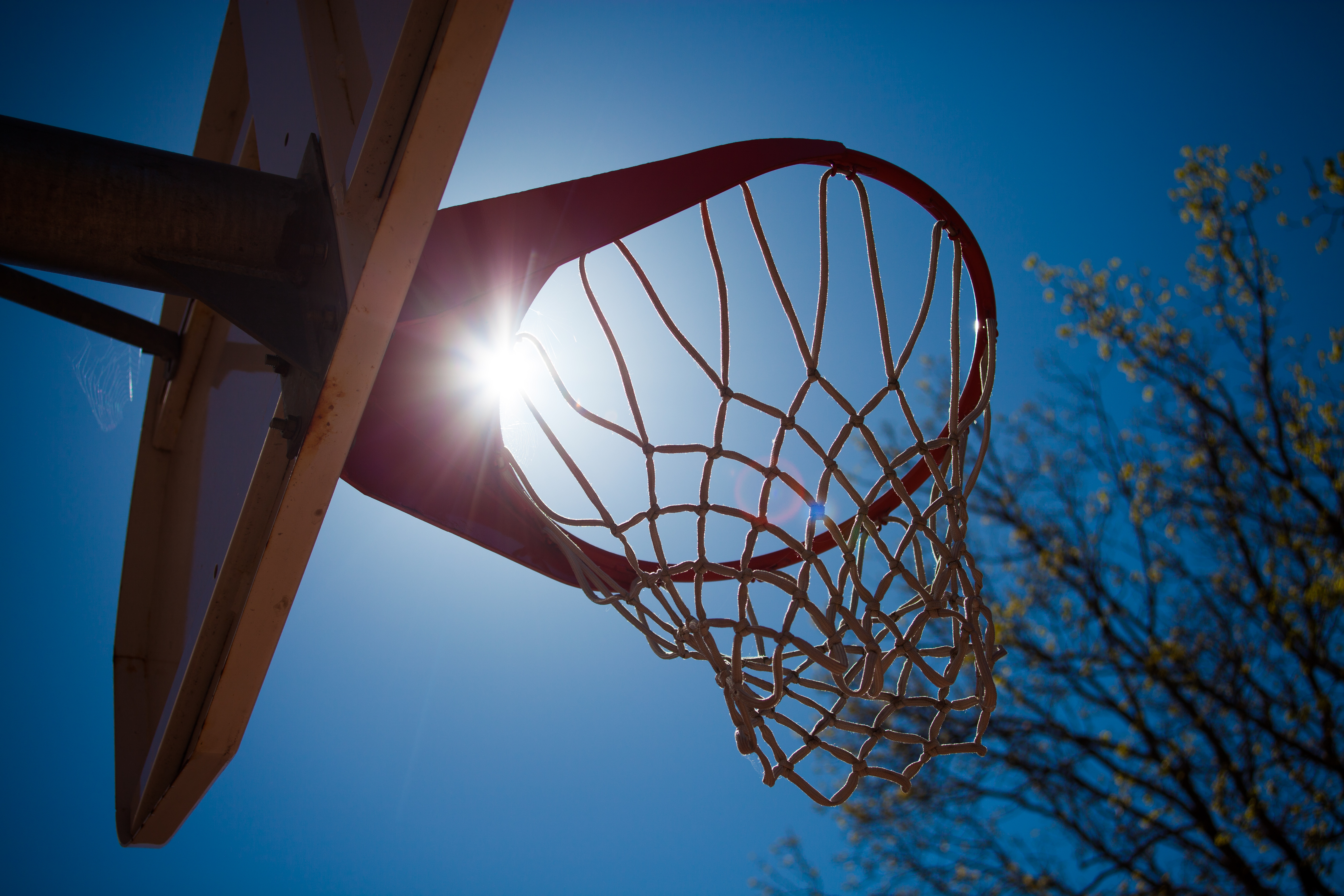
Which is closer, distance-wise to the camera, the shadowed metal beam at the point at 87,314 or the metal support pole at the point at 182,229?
the metal support pole at the point at 182,229

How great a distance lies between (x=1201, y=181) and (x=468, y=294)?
5.85 metres

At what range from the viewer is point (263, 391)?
56.9 inches

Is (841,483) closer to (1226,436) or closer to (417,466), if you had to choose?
(417,466)

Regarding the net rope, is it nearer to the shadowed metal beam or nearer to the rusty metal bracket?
the rusty metal bracket

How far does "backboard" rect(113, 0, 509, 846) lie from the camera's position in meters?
1.02

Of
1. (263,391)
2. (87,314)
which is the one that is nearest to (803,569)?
(263,391)

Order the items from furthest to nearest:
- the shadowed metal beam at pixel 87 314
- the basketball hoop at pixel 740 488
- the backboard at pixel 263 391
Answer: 1. the shadowed metal beam at pixel 87 314
2. the basketball hoop at pixel 740 488
3. the backboard at pixel 263 391

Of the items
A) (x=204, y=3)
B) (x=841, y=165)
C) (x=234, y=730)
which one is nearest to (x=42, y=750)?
(x=204, y=3)

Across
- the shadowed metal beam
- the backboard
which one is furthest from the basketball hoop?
the shadowed metal beam

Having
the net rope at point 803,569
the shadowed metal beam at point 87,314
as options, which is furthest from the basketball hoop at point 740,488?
the shadowed metal beam at point 87,314

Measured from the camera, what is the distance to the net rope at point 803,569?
1645 millimetres

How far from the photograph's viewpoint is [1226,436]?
5.34 metres

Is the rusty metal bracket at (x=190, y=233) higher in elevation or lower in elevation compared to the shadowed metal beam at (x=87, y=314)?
lower

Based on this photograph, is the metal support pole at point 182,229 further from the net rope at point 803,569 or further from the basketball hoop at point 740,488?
the net rope at point 803,569
